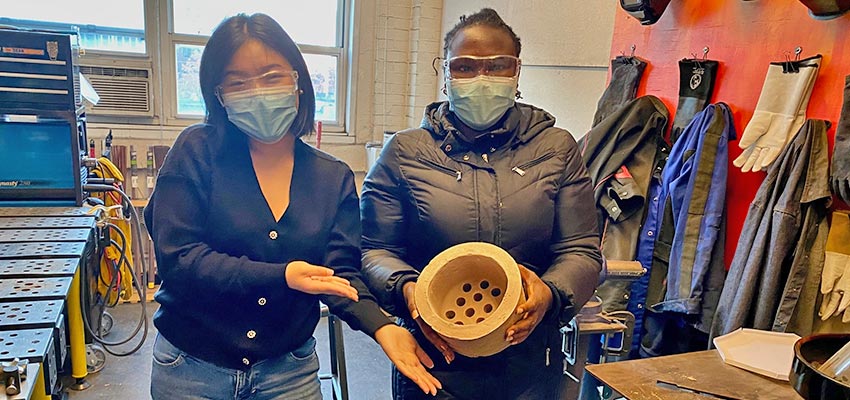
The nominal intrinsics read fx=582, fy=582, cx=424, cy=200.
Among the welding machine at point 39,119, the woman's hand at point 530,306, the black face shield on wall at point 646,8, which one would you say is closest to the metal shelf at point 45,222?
the welding machine at point 39,119

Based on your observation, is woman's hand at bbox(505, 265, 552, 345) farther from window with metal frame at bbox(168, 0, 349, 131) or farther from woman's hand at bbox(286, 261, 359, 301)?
window with metal frame at bbox(168, 0, 349, 131)

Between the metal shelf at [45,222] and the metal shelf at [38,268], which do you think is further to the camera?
the metal shelf at [45,222]

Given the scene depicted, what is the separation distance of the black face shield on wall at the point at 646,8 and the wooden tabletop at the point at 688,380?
130cm

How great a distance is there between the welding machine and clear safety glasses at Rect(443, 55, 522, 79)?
5.32ft

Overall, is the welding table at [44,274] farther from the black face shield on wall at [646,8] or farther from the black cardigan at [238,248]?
the black face shield on wall at [646,8]

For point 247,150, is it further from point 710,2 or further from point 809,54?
point 710,2

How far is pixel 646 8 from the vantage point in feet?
6.97

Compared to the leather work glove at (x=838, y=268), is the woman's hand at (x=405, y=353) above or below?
below

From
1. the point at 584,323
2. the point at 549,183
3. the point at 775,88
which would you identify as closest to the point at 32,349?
the point at 549,183

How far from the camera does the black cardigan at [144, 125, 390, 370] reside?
102 centimetres

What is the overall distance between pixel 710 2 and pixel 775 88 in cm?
46

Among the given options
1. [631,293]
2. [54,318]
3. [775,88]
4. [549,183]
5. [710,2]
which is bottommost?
[631,293]

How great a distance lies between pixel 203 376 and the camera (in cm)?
109

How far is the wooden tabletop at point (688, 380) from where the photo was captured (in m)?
1.21
